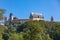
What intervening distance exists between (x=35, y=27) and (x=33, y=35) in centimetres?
87

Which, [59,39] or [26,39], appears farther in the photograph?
[59,39]

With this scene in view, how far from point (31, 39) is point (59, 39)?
31.0 meters

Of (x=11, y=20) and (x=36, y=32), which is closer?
(x=36, y=32)

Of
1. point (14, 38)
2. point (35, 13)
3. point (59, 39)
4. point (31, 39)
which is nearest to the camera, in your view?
point (31, 39)

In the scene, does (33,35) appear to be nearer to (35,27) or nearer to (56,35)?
(35,27)

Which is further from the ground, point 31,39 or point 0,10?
point 0,10

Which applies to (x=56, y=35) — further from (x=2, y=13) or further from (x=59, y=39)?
(x=2, y=13)

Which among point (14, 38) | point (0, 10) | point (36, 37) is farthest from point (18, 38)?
point (0, 10)

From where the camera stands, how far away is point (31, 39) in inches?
1038

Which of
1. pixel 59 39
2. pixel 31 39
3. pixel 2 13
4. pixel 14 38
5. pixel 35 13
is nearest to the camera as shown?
pixel 2 13

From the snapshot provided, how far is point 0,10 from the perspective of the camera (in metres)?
13.8

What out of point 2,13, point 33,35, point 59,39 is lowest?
point 59,39

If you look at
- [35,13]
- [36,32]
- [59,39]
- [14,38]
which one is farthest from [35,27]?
[35,13]

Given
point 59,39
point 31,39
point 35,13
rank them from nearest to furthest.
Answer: point 31,39 < point 59,39 < point 35,13
